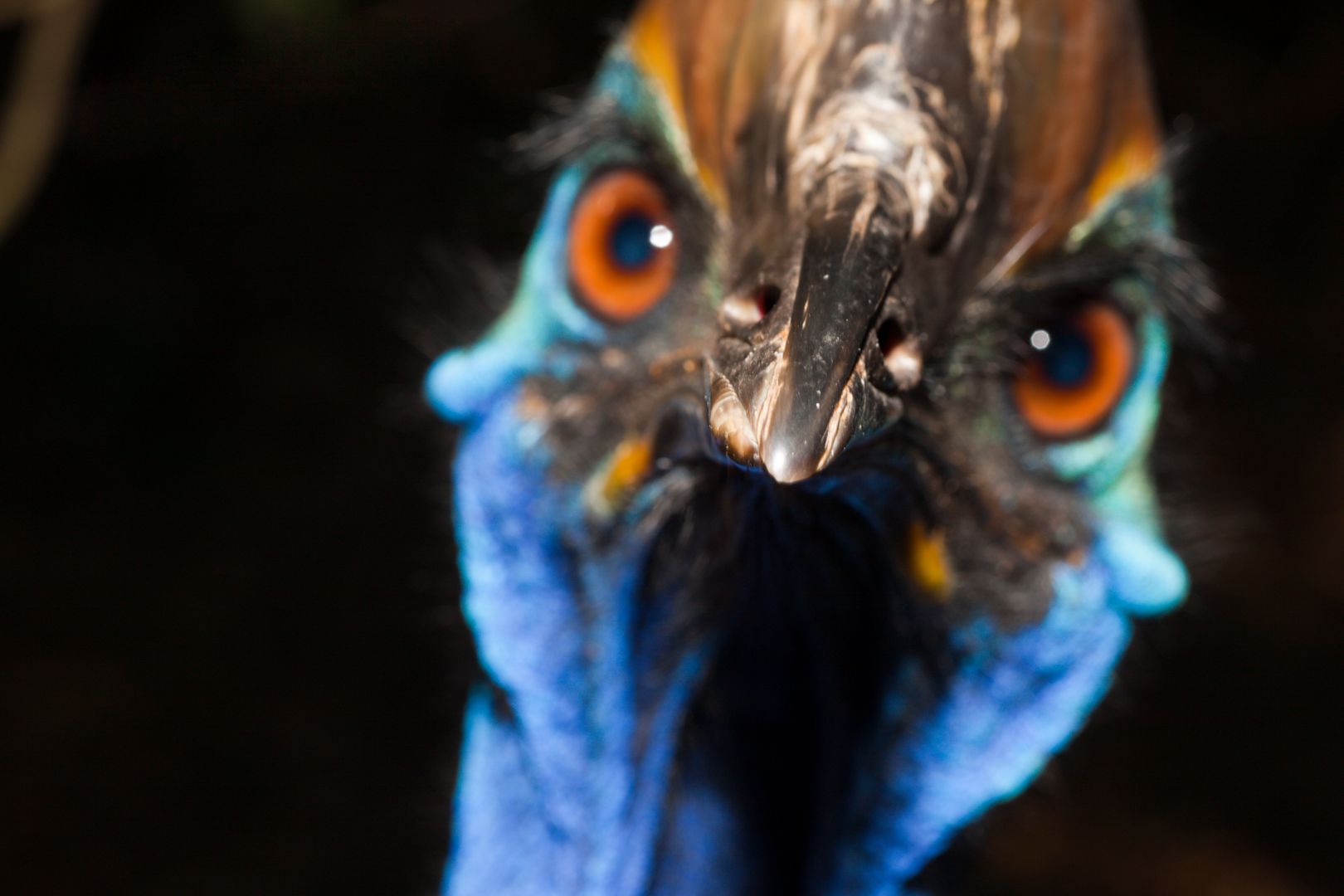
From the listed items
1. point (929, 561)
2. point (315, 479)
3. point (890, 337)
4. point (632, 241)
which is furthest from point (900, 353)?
point (315, 479)

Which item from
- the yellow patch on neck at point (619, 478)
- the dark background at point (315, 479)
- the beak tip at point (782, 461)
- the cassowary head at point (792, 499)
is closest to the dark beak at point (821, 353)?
the beak tip at point (782, 461)

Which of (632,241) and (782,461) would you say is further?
(632,241)

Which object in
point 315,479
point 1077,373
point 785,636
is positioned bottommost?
point 785,636

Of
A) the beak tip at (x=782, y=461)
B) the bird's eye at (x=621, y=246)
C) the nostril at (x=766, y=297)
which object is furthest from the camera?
the bird's eye at (x=621, y=246)

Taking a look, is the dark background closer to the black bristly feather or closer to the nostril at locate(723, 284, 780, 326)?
the black bristly feather

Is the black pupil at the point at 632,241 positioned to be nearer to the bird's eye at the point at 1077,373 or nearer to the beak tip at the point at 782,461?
the bird's eye at the point at 1077,373

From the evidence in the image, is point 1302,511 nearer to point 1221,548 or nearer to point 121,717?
point 1221,548

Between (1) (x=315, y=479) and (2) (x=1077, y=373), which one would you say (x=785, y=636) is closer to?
(2) (x=1077, y=373)

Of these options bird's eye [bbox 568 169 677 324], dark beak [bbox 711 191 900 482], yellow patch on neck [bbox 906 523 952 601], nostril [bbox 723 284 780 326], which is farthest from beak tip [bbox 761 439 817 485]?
bird's eye [bbox 568 169 677 324]
